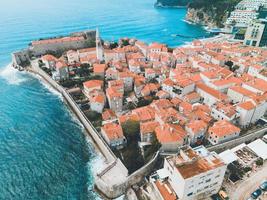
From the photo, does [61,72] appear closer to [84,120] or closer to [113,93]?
[113,93]

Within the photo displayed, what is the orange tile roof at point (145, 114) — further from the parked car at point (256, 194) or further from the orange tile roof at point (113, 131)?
the parked car at point (256, 194)

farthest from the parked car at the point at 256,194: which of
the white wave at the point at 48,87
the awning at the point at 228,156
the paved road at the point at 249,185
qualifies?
the white wave at the point at 48,87

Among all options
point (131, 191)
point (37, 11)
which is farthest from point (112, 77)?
point (37, 11)

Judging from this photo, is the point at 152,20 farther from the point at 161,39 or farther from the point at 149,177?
the point at 149,177

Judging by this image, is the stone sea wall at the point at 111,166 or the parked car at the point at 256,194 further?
the stone sea wall at the point at 111,166

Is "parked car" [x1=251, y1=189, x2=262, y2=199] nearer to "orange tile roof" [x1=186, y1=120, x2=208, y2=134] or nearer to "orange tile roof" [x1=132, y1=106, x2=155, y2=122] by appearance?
"orange tile roof" [x1=186, y1=120, x2=208, y2=134]

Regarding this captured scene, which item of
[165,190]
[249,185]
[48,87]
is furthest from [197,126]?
[48,87]
